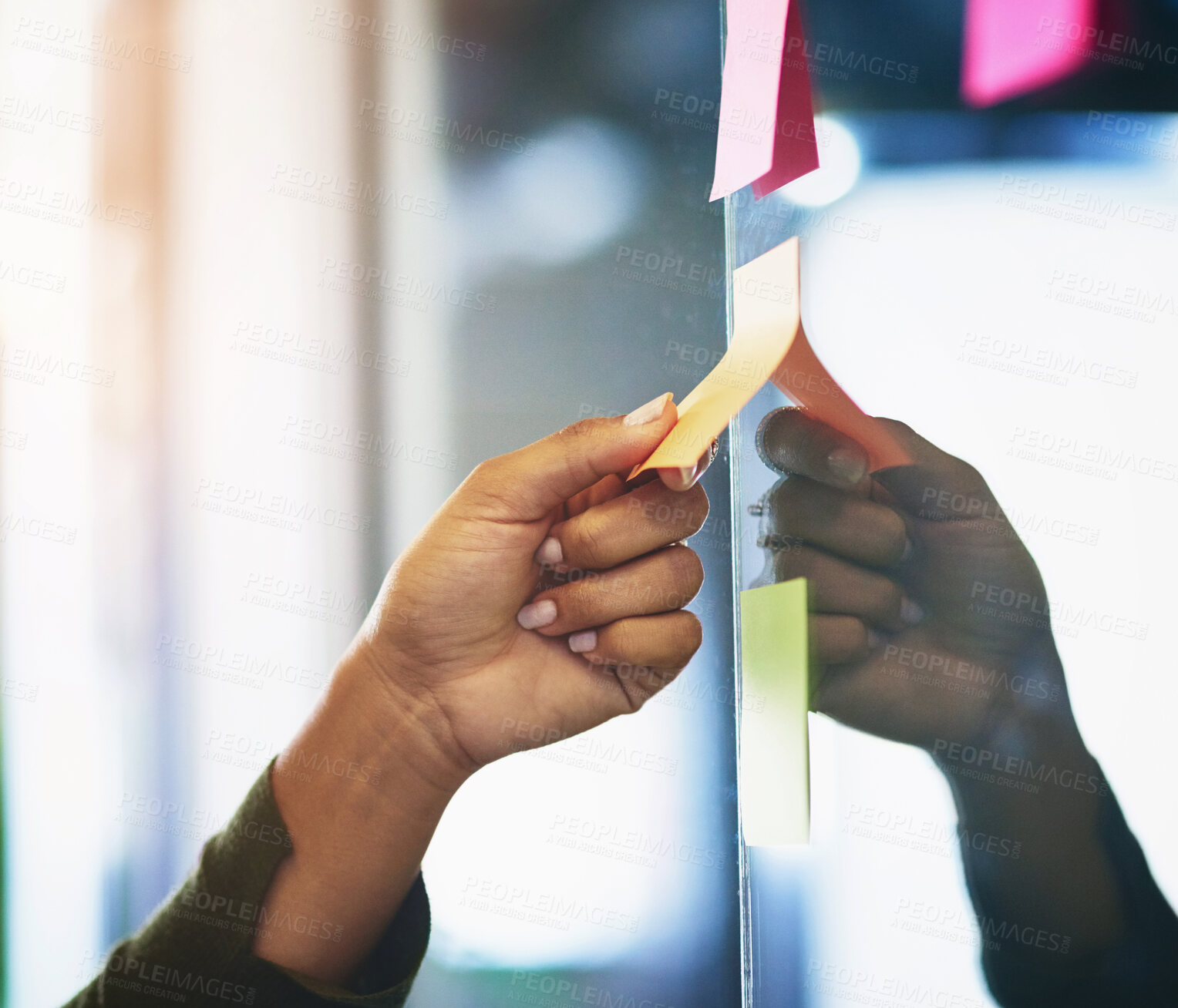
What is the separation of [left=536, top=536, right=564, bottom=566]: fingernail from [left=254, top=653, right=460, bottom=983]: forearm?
0.57ft

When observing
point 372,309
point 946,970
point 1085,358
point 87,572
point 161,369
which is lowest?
point 87,572

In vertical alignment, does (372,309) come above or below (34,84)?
below

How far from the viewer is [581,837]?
97 cm

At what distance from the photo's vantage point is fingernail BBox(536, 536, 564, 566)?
2.00ft

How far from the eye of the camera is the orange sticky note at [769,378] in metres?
0.48

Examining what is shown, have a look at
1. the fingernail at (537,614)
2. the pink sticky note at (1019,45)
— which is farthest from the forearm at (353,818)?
the pink sticky note at (1019,45)

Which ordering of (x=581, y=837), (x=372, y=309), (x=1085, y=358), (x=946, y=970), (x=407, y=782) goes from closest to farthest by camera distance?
1. (x=1085, y=358)
2. (x=946, y=970)
3. (x=407, y=782)
4. (x=581, y=837)
5. (x=372, y=309)

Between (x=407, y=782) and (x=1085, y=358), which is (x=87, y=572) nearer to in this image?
(x=407, y=782)

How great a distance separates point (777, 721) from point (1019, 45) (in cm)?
44

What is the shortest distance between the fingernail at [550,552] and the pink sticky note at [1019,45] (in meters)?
0.40

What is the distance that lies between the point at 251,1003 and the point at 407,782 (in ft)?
0.63

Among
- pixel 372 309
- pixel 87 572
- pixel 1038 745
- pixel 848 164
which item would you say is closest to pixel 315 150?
pixel 372 309

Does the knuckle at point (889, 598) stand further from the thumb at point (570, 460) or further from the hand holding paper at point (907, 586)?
the thumb at point (570, 460)

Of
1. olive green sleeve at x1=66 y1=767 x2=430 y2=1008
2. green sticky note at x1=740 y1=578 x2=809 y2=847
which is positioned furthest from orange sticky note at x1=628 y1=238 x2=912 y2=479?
olive green sleeve at x1=66 y1=767 x2=430 y2=1008
